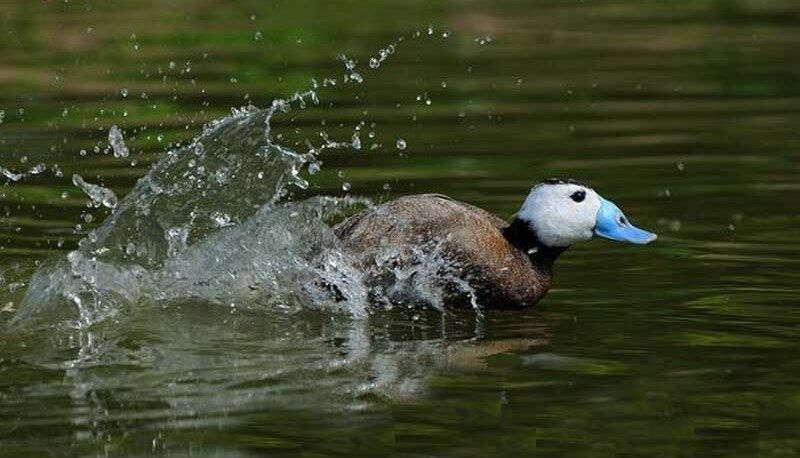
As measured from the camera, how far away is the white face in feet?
27.3

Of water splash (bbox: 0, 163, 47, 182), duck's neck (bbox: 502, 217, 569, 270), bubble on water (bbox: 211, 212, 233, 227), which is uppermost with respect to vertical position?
water splash (bbox: 0, 163, 47, 182)

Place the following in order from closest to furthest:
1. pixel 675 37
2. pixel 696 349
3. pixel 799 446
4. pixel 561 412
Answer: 1. pixel 799 446
2. pixel 561 412
3. pixel 696 349
4. pixel 675 37

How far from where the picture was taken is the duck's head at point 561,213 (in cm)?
832

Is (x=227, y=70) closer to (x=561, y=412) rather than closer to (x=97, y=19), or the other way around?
(x=97, y=19)

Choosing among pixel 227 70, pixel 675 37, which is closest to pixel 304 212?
pixel 227 70

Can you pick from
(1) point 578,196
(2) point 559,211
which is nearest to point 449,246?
(2) point 559,211

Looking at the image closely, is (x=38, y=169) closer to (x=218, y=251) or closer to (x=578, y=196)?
(x=218, y=251)

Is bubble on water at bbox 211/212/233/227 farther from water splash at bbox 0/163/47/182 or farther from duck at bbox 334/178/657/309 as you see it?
water splash at bbox 0/163/47/182

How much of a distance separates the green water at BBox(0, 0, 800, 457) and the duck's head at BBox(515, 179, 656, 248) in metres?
0.35

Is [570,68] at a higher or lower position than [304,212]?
higher

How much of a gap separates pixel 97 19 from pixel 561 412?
12.6 m

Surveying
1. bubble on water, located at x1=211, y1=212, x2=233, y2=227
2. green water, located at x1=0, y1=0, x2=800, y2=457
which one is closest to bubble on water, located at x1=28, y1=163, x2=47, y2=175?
green water, located at x1=0, y1=0, x2=800, y2=457

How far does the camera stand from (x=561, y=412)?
6.54m

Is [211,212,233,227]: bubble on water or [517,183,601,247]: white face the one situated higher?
[211,212,233,227]: bubble on water
